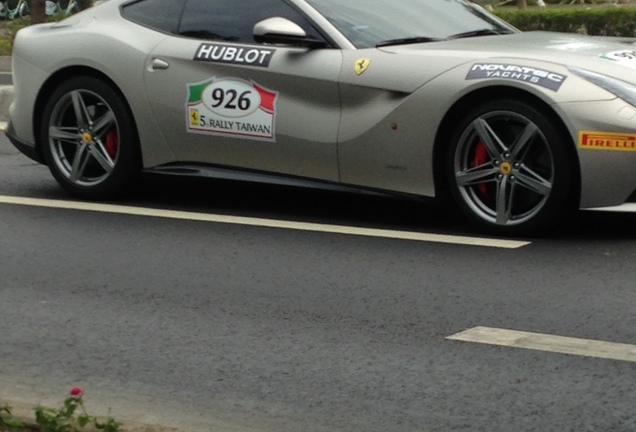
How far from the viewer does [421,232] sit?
759cm

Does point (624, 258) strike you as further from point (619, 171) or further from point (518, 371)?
point (518, 371)

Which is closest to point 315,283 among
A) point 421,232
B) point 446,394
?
point 421,232

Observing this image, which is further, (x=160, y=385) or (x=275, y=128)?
(x=275, y=128)

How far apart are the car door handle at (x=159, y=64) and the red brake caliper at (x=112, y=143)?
0.51m

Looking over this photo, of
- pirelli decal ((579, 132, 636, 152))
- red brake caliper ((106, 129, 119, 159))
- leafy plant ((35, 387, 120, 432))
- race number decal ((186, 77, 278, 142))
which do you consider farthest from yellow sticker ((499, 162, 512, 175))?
leafy plant ((35, 387, 120, 432))

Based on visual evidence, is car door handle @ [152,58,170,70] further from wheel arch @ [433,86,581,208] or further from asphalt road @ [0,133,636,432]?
wheel arch @ [433,86,581,208]

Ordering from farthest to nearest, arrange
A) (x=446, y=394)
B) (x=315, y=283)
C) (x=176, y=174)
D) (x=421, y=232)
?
(x=176, y=174)
(x=421, y=232)
(x=315, y=283)
(x=446, y=394)

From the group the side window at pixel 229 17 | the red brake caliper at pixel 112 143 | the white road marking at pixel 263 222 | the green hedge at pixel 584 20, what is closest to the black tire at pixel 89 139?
the red brake caliper at pixel 112 143

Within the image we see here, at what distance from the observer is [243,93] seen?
312 inches

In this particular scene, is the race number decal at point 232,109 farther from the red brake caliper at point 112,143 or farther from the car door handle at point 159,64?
the red brake caliper at point 112,143

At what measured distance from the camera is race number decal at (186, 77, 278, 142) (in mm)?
7848

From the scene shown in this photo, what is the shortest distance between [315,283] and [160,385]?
1.60 m

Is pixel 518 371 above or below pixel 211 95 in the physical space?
below

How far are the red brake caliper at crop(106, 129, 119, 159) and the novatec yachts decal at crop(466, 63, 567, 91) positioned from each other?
2.27 metres
